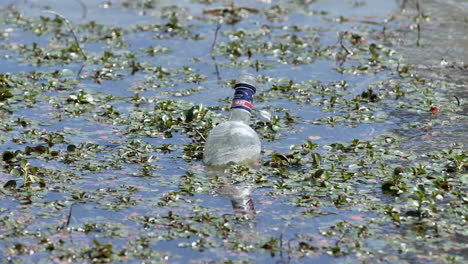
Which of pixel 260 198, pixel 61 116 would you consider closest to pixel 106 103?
pixel 61 116

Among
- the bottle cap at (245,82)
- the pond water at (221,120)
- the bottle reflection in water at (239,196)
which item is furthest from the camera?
the bottle cap at (245,82)

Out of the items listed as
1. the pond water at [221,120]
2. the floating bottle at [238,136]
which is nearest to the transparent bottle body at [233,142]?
the floating bottle at [238,136]

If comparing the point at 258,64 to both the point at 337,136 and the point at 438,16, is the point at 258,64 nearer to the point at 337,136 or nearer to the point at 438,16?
the point at 337,136

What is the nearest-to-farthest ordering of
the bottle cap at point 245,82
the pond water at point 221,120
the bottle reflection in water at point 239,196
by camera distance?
the pond water at point 221,120, the bottle reflection in water at point 239,196, the bottle cap at point 245,82

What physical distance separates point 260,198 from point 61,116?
8.49 ft

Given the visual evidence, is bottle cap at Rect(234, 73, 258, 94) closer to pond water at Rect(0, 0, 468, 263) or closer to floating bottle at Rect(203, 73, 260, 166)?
floating bottle at Rect(203, 73, 260, 166)

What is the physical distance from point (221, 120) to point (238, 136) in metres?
1.27

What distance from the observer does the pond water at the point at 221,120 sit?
194 inches

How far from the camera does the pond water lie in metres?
4.93

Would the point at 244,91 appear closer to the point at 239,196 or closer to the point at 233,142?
the point at 233,142

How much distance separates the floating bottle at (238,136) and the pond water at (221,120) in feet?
0.42

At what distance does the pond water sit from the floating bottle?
13 centimetres

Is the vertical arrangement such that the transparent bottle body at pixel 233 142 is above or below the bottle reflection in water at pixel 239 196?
above

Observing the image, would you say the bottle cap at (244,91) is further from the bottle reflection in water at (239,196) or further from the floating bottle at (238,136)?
the bottle reflection in water at (239,196)
